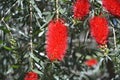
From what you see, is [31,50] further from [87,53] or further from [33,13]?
[87,53]

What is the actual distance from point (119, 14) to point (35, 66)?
48 cm

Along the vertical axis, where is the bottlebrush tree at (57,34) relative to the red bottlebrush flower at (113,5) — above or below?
below

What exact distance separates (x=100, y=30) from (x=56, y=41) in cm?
22

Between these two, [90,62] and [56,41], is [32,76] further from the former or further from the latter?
[90,62]

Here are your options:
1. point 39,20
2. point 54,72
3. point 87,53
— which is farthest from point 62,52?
point 87,53

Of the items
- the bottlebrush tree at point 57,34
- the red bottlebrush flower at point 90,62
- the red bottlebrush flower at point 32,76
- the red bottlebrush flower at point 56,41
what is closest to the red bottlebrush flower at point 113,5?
the bottlebrush tree at point 57,34

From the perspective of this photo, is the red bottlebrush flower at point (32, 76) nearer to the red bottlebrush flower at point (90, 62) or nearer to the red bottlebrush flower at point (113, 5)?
the red bottlebrush flower at point (113, 5)

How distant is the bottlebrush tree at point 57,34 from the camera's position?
1.74 m

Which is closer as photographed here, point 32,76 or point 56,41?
point 56,41

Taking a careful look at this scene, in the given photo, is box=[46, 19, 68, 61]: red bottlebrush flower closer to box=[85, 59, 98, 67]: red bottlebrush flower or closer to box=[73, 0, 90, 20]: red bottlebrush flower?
box=[73, 0, 90, 20]: red bottlebrush flower

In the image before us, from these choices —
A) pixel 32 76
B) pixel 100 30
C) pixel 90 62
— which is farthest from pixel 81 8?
pixel 90 62

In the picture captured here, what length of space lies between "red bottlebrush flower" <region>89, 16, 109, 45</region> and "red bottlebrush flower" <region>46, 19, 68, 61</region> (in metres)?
0.14

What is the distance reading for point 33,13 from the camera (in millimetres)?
2133

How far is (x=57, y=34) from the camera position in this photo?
167 cm
